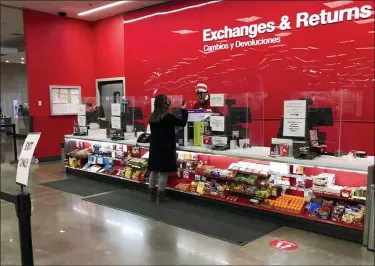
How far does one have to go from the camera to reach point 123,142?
5305mm

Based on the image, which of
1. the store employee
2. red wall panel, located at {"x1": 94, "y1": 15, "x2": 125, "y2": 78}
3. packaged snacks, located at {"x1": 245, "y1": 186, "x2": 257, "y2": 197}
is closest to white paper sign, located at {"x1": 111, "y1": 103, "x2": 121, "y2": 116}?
the store employee

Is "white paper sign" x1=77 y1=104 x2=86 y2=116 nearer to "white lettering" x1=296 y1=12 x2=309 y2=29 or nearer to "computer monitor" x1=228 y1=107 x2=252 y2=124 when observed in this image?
"computer monitor" x1=228 y1=107 x2=252 y2=124

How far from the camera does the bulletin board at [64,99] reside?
26.3 feet

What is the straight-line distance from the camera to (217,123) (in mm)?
4336

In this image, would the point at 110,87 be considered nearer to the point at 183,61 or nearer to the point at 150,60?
the point at 150,60

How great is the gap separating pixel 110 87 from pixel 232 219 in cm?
581

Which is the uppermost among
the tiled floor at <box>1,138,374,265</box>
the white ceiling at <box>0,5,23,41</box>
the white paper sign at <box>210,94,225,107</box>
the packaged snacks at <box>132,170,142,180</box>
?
the white ceiling at <box>0,5,23,41</box>

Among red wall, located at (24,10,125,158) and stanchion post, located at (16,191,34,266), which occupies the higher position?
red wall, located at (24,10,125,158)

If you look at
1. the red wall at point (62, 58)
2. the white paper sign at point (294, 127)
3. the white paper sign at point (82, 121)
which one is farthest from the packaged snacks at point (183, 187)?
the red wall at point (62, 58)

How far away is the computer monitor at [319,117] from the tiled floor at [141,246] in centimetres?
113

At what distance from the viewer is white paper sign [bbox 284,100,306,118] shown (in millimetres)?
3553

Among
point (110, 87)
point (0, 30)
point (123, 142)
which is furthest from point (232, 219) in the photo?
point (0, 30)

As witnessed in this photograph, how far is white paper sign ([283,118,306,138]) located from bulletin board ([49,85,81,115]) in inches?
219

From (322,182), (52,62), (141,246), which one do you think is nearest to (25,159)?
(141,246)
